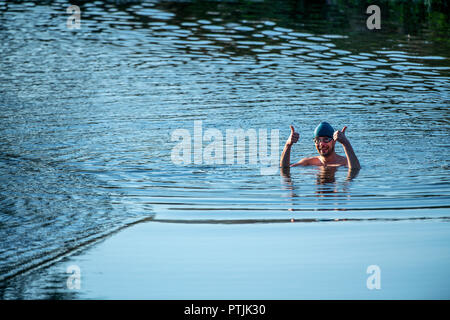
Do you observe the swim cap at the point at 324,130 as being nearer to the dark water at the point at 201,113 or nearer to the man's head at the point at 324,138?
the man's head at the point at 324,138

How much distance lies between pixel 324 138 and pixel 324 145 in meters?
0.13

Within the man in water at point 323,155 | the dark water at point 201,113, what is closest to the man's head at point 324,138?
the man in water at point 323,155

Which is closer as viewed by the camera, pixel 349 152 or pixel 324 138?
pixel 349 152

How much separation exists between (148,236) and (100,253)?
79 centimetres

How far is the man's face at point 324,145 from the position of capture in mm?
13118

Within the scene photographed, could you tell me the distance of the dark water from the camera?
10383 mm

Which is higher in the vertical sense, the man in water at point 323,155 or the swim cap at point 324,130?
the swim cap at point 324,130

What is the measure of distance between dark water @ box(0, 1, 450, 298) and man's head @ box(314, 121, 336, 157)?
55cm

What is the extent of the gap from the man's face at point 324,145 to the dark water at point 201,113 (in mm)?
541

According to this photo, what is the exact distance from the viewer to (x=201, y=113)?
16547mm

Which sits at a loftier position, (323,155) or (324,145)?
(324,145)

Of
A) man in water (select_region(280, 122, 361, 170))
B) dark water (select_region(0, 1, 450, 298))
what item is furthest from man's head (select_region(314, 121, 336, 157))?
dark water (select_region(0, 1, 450, 298))

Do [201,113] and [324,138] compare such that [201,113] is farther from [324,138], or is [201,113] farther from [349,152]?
[349,152]

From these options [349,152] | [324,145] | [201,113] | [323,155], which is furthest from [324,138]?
[201,113]
